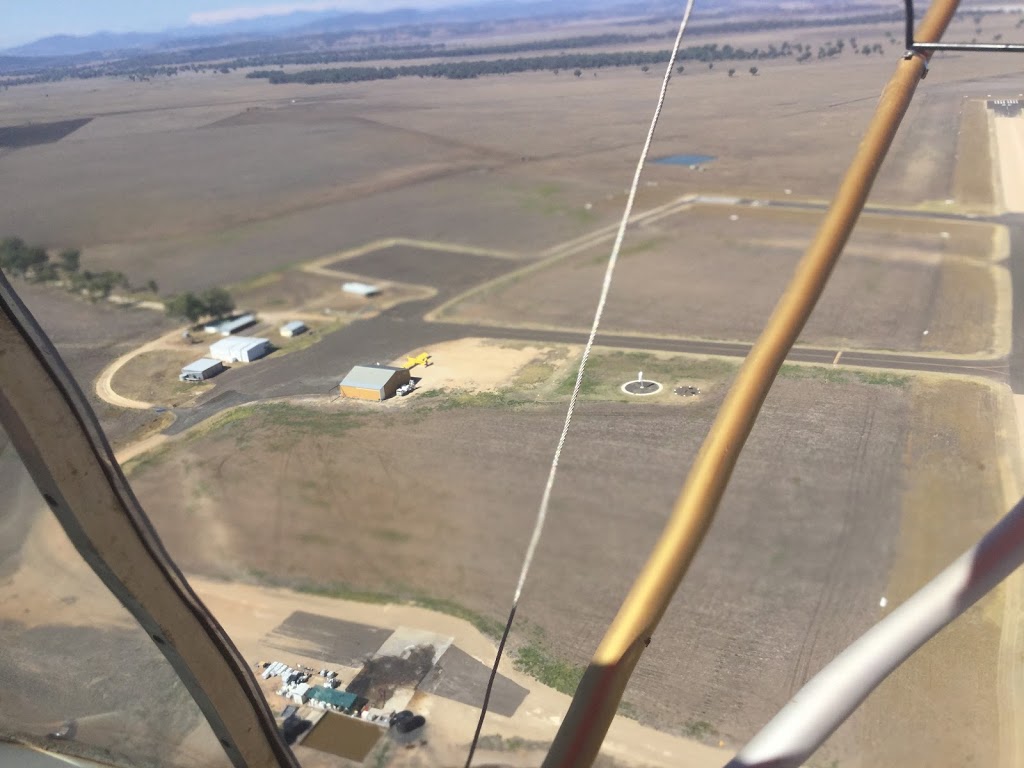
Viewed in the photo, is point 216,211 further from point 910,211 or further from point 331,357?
point 910,211

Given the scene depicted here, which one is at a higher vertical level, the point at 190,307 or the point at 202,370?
the point at 190,307

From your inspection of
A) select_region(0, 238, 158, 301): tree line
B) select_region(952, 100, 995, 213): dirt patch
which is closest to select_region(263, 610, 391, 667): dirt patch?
select_region(0, 238, 158, 301): tree line

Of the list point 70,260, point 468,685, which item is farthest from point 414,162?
point 468,685

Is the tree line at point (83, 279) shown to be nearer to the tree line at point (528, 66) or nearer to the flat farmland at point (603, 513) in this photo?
the flat farmland at point (603, 513)

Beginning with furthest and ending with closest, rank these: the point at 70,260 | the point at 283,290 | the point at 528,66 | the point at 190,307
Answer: the point at 528,66 < the point at 70,260 < the point at 283,290 < the point at 190,307

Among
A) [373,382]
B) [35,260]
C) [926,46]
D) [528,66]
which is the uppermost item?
[926,46]

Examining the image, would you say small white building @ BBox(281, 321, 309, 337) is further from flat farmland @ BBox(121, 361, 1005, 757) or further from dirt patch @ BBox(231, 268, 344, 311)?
flat farmland @ BBox(121, 361, 1005, 757)

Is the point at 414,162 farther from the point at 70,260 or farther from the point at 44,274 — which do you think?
the point at 44,274
